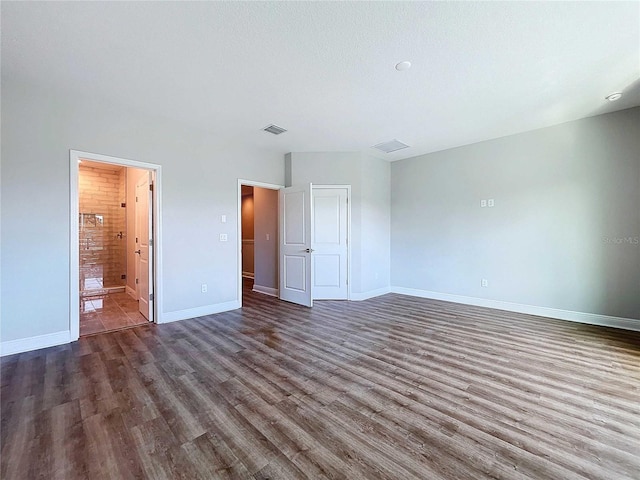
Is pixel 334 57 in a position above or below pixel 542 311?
above

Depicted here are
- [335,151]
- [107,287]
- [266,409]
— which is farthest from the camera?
[107,287]

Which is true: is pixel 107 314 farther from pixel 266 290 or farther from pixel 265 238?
pixel 265 238

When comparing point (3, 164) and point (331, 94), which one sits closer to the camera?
point (3, 164)

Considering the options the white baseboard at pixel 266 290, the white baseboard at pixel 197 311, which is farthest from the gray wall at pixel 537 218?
the white baseboard at pixel 197 311

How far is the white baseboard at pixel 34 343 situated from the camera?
280cm

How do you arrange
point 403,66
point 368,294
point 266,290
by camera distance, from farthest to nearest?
point 266,290
point 368,294
point 403,66

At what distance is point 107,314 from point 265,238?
9.81 ft

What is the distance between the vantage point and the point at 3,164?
9.11 ft

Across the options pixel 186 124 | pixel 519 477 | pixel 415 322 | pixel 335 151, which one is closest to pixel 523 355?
pixel 415 322

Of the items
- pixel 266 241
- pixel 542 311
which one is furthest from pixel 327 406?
pixel 266 241

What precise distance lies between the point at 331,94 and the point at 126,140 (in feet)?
8.75

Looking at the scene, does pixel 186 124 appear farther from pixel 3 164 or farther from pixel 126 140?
pixel 3 164

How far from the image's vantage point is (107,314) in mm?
4281

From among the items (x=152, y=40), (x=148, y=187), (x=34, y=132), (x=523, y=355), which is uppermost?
(x=152, y=40)
